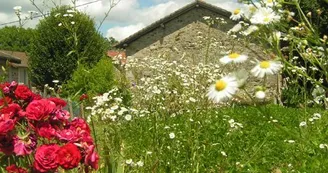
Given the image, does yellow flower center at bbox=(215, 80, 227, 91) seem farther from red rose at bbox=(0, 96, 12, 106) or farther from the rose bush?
red rose at bbox=(0, 96, 12, 106)

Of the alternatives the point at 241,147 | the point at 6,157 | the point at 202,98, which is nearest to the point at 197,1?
the point at 241,147

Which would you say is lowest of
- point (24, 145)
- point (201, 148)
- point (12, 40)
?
point (201, 148)

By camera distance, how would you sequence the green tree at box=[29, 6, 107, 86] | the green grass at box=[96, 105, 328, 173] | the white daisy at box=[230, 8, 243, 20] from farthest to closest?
the green tree at box=[29, 6, 107, 86] < the green grass at box=[96, 105, 328, 173] < the white daisy at box=[230, 8, 243, 20]

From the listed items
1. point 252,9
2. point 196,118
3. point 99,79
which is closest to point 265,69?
point 252,9

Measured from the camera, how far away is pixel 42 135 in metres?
→ 2.92

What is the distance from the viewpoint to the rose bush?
2.82 m

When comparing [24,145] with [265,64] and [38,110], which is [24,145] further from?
[265,64]

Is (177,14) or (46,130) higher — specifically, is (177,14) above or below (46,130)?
above

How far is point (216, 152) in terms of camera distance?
6227 millimetres

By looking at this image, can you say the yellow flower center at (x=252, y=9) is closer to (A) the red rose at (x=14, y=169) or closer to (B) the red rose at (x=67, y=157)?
(B) the red rose at (x=67, y=157)

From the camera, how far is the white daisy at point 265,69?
6.10ft

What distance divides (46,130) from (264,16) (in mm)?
1282

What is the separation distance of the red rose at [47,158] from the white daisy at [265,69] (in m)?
1.27

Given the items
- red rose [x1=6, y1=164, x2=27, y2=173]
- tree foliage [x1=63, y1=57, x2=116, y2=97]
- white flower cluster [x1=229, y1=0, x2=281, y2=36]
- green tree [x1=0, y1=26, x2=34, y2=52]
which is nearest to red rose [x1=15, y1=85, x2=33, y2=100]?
red rose [x1=6, y1=164, x2=27, y2=173]
